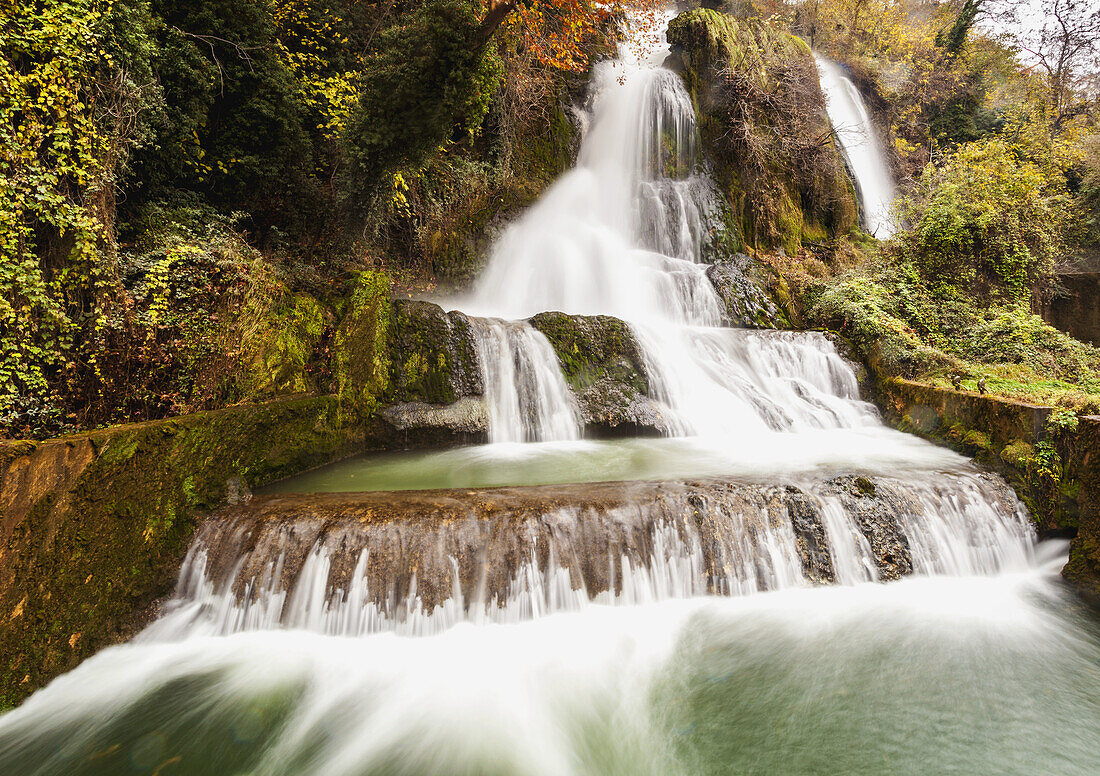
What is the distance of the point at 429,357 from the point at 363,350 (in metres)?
0.94

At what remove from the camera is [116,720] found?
8.71ft

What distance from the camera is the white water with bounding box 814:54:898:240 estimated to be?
59.1 ft

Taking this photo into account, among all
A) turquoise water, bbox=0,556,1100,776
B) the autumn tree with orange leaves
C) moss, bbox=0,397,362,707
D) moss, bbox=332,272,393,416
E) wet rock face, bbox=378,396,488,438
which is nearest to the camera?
turquoise water, bbox=0,556,1100,776

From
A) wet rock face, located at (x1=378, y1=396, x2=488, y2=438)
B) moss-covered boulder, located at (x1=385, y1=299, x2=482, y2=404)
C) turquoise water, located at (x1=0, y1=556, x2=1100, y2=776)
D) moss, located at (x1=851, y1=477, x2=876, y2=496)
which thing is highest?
moss-covered boulder, located at (x1=385, y1=299, x2=482, y2=404)

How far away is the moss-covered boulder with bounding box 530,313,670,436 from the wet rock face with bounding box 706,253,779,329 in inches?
155

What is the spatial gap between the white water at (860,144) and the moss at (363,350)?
18.9m

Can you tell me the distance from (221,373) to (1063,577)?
851 cm

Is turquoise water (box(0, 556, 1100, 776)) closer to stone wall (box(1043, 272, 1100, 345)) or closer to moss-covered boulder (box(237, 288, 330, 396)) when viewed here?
moss-covered boulder (box(237, 288, 330, 396))

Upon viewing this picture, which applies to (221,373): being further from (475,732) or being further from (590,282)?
(590,282)

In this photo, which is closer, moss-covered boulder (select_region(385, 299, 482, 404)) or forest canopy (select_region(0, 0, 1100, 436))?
forest canopy (select_region(0, 0, 1100, 436))

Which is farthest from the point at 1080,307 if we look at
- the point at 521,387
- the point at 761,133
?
the point at 521,387

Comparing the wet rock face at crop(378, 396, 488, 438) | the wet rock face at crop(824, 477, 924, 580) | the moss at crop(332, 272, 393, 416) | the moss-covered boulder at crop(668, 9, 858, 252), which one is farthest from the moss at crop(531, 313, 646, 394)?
the moss-covered boulder at crop(668, 9, 858, 252)

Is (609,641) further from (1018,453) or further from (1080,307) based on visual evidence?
(1080,307)

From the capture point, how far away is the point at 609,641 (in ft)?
10.7
